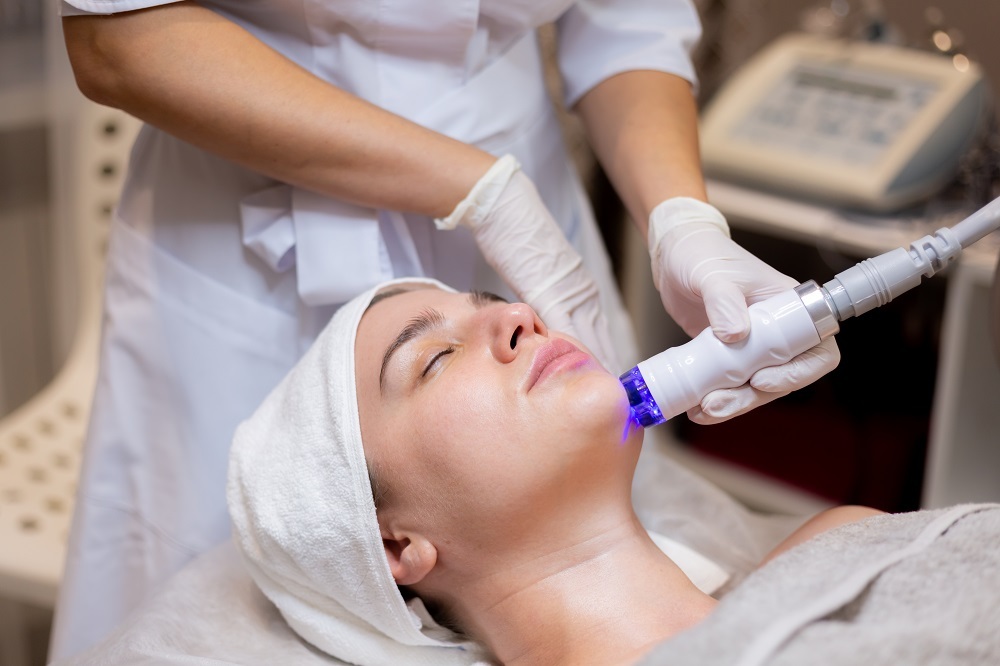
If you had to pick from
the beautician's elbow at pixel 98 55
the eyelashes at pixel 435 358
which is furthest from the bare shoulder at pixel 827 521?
the beautician's elbow at pixel 98 55

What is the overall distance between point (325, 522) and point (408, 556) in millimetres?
99

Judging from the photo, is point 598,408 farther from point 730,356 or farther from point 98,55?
point 98,55

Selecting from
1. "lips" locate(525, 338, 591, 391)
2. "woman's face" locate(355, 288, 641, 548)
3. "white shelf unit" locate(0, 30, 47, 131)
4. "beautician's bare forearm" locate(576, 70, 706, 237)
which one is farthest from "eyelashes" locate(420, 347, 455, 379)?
"white shelf unit" locate(0, 30, 47, 131)

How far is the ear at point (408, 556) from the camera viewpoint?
113cm

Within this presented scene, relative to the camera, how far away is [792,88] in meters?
2.23

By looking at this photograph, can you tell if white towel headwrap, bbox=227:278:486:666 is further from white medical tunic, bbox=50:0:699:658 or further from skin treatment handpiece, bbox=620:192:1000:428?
skin treatment handpiece, bbox=620:192:1000:428

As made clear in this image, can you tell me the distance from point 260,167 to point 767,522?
837 mm

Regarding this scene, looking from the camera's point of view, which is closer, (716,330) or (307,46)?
(716,330)

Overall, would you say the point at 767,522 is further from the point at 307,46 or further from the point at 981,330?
the point at 307,46

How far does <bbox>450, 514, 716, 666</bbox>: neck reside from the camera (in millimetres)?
1077

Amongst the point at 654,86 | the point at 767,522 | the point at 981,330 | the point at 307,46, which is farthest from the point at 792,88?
the point at 307,46

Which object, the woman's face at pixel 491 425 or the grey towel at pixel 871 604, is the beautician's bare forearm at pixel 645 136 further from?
the grey towel at pixel 871 604

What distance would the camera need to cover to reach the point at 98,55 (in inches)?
44.8

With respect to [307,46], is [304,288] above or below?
below
